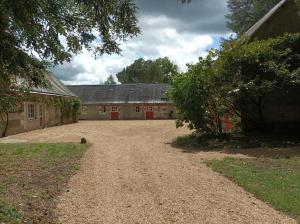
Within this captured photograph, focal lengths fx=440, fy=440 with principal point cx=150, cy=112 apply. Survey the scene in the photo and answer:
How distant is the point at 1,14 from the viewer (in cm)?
732

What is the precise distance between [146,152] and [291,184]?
7.46 meters

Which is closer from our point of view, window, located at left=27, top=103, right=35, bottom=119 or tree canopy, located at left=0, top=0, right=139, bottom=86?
tree canopy, located at left=0, top=0, right=139, bottom=86

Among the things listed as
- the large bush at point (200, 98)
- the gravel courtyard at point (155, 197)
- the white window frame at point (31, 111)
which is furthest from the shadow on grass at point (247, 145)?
the white window frame at point (31, 111)

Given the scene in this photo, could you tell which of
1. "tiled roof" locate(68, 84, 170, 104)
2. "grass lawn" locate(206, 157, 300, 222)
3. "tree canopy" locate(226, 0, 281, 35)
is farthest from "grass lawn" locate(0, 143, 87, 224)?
"tiled roof" locate(68, 84, 170, 104)

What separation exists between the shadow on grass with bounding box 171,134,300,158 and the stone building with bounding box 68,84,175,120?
34.8 meters

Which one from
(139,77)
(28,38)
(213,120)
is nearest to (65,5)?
(28,38)

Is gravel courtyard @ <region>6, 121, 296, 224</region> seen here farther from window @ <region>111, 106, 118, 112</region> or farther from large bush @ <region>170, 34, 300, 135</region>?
window @ <region>111, 106, 118, 112</region>

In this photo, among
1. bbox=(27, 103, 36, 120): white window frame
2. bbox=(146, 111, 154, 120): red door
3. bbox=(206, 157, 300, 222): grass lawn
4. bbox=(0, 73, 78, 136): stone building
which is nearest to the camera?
bbox=(206, 157, 300, 222): grass lawn

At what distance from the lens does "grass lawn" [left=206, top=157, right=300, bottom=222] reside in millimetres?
8227

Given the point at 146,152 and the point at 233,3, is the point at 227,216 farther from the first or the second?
the point at 233,3

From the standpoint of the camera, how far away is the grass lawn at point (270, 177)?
8227 mm

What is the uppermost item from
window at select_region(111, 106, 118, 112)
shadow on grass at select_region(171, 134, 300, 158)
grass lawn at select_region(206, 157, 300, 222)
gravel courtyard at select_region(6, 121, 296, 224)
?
window at select_region(111, 106, 118, 112)

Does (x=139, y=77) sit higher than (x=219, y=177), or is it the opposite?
(x=139, y=77)

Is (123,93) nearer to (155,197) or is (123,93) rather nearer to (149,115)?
(149,115)
